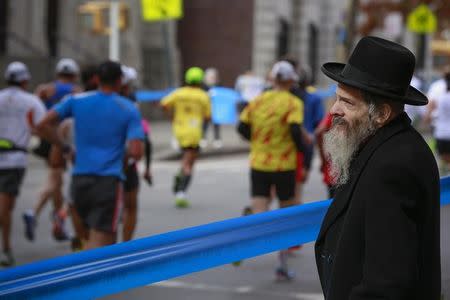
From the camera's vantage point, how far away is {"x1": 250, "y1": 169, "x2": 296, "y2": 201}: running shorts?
8.55m

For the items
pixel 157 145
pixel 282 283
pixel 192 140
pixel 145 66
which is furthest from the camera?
pixel 145 66

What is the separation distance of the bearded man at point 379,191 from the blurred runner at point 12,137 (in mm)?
6229

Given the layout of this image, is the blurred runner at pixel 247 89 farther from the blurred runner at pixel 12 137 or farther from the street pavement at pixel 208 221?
the blurred runner at pixel 12 137

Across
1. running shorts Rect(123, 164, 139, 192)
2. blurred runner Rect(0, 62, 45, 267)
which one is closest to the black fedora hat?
running shorts Rect(123, 164, 139, 192)

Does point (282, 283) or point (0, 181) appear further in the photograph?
point (0, 181)

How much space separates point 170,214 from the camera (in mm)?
12305

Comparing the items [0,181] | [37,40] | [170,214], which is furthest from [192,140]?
[37,40]

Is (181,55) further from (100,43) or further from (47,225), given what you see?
(47,225)

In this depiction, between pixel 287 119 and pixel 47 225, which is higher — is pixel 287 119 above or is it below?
above

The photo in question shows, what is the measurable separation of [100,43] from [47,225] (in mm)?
20489

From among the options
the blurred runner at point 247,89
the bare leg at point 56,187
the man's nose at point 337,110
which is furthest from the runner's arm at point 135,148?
the blurred runner at point 247,89

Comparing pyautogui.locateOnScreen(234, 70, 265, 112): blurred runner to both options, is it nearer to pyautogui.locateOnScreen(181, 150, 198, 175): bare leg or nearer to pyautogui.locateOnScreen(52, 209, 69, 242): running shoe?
pyautogui.locateOnScreen(181, 150, 198, 175): bare leg

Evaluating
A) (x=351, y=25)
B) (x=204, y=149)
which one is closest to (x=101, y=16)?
(x=204, y=149)

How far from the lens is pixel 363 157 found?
2.98m
